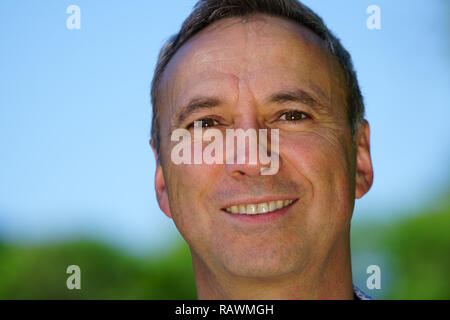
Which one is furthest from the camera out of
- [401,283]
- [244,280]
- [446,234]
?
[446,234]

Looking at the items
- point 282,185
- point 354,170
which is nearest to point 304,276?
point 282,185

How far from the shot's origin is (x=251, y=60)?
2102 mm

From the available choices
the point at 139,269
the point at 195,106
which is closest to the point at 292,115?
the point at 195,106

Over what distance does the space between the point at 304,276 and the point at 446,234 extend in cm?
595

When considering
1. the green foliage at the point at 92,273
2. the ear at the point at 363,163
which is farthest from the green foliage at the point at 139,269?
the ear at the point at 363,163

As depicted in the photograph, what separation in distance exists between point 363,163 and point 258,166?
71cm

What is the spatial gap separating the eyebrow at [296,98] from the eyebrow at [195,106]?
23 cm

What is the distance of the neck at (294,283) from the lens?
199 cm

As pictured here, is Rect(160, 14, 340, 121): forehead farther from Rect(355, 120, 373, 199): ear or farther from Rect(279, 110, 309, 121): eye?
Rect(355, 120, 373, 199): ear

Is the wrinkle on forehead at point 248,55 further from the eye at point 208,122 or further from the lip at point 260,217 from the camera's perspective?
the lip at point 260,217

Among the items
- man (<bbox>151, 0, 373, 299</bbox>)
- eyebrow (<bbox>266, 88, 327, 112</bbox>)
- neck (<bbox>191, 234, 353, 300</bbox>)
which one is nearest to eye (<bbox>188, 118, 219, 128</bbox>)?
man (<bbox>151, 0, 373, 299</bbox>)

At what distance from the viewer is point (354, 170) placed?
89.6 inches

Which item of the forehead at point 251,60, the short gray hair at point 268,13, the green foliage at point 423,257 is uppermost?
the short gray hair at point 268,13
